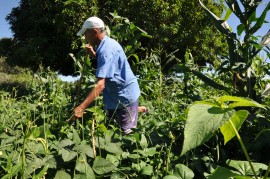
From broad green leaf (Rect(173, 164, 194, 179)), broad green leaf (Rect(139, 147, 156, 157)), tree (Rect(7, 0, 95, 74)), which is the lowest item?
broad green leaf (Rect(173, 164, 194, 179))

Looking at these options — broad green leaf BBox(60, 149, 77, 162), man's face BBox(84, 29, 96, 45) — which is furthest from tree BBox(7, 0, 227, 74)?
broad green leaf BBox(60, 149, 77, 162)

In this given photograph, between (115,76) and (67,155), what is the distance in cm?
234

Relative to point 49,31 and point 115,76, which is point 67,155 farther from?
point 49,31

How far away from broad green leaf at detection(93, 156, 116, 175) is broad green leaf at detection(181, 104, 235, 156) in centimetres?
76

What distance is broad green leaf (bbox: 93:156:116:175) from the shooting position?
1.42 meters

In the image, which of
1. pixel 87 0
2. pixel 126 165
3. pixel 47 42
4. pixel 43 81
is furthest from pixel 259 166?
pixel 47 42

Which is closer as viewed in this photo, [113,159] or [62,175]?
[62,175]

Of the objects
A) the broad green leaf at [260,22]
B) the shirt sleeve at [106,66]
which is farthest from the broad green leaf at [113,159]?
the shirt sleeve at [106,66]

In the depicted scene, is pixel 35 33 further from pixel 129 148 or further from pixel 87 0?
pixel 129 148

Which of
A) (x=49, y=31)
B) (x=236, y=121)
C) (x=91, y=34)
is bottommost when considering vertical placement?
(x=236, y=121)

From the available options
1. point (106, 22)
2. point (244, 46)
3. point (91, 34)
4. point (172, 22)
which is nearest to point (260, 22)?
point (244, 46)

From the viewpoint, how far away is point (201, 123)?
0.70 m

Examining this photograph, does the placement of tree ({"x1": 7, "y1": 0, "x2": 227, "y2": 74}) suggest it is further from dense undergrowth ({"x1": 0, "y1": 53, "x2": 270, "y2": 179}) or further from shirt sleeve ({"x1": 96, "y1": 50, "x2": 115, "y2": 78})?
dense undergrowth ({"x1": 0, "y1": 53, "x2": 270, "y2": 179})

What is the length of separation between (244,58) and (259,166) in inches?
49.6
